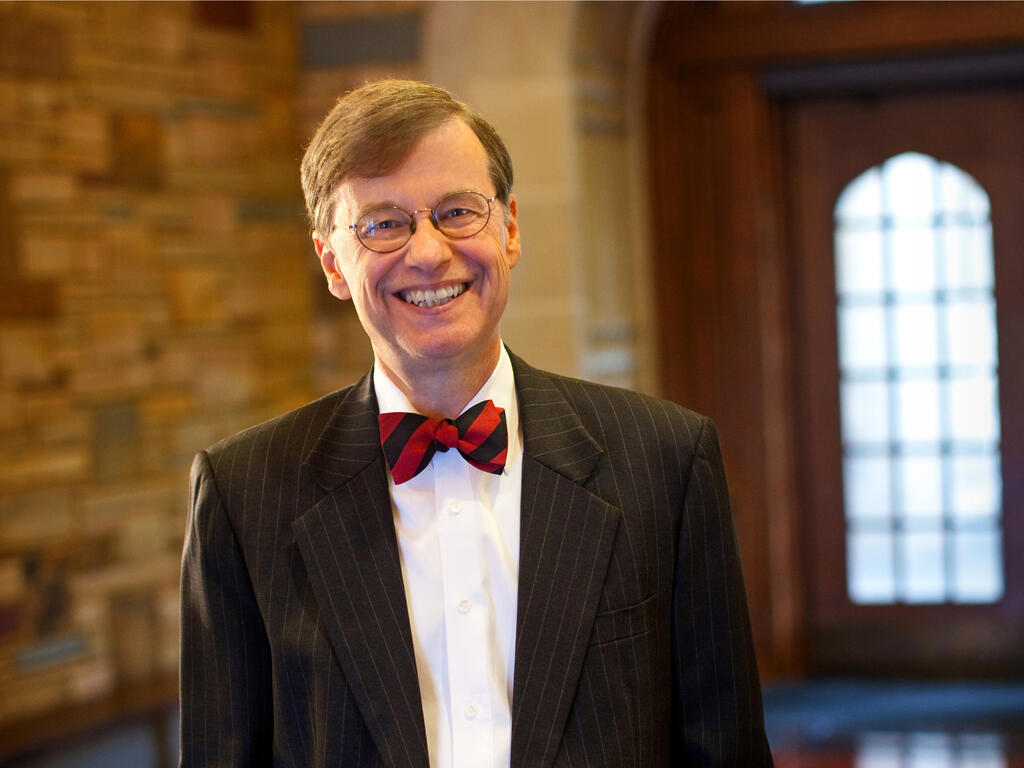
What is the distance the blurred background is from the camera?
10.0ft

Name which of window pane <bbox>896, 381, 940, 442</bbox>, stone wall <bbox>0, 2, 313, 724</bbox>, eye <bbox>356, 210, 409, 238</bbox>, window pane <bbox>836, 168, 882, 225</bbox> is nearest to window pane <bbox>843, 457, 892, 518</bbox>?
window pane <bbox>896, 381, 940, 442</bbox>

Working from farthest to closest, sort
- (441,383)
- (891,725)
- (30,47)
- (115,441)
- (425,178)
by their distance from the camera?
(891,725), (115,441), (30,47), (441,383), (425,178)

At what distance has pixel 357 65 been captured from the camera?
3.59 meters

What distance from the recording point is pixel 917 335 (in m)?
4.12

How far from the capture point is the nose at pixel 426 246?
1.34m

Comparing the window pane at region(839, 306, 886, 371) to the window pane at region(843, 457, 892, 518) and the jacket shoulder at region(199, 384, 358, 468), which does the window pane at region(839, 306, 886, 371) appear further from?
the jacket shoulder at region(199, 384, 358, 468)

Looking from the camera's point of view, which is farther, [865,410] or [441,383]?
[865,410]

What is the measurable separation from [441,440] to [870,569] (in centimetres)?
319

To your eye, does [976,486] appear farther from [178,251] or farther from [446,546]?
[446,546]

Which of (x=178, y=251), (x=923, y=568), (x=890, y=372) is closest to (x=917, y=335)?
(x=890, y=372)

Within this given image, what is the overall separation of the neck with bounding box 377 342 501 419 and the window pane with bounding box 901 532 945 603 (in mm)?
3119

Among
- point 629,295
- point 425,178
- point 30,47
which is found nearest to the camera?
point 425,178

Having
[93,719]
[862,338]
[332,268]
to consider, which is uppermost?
[332,268]

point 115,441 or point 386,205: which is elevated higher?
point 386,205
